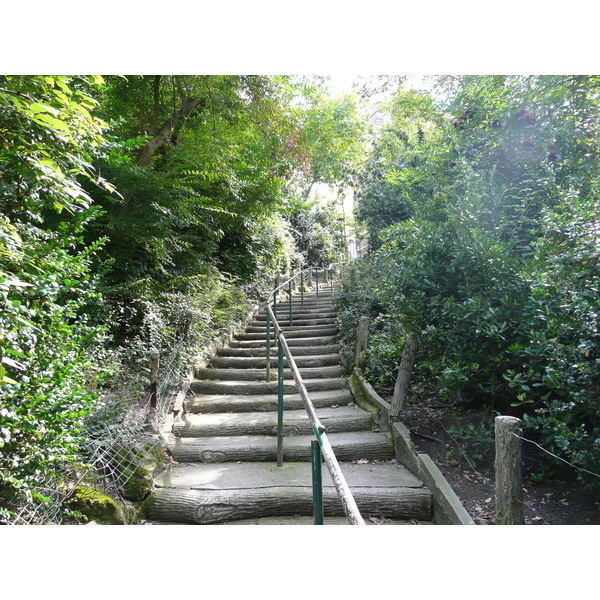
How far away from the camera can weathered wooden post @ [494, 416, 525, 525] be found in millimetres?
1900

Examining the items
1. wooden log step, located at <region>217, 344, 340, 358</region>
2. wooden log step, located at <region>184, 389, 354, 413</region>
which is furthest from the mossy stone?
wooden log step, located at <region>217, 344, 340, 358</region>

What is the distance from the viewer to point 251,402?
423cm

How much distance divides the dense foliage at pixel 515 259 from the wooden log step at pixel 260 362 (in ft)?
5.38

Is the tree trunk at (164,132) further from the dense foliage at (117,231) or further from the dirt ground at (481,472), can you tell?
the dirt ground at (481,472)

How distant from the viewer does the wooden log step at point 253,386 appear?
15.0 feet

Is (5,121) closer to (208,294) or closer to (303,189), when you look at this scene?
(208,294)

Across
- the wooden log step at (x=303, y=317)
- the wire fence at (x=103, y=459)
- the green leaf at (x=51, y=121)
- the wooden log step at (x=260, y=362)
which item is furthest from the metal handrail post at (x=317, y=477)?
the wooden log step at (x=303, y=317)

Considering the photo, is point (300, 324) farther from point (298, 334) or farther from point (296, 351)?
point (296, 351)

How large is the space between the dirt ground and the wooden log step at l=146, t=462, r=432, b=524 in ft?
1.22

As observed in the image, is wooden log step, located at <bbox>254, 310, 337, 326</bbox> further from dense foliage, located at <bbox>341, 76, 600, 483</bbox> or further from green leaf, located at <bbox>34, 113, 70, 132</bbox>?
green leaf, located at <bbox>34, 113, 70, 132</bbox>

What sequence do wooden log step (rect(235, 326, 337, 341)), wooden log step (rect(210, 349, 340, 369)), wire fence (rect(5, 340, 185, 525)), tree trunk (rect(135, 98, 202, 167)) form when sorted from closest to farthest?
wire fence (rect(5, 340, 185, 525)) → tree trunk (rect(135, 98, 202, 167)) → wooden log step (rect(210, 349, 340, 369)) → wooden log step (rect(235, 326, 337, 341))

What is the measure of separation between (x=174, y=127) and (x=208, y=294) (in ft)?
8.21

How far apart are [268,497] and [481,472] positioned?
68.3 inches
